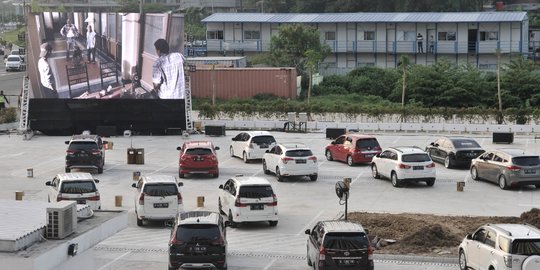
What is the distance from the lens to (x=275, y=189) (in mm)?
36219

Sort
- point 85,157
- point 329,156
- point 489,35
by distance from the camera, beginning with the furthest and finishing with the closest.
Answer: point 489,35 → point 329,156 → point 85,157

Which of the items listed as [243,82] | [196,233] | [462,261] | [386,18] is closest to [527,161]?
[462,261]

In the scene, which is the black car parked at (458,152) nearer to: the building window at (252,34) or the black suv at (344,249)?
the black suv at (344,249)

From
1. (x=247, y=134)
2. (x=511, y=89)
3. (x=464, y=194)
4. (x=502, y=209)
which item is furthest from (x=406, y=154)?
(x=511, y=89)

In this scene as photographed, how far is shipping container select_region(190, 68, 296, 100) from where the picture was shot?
69000 mm

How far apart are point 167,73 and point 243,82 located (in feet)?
60.5

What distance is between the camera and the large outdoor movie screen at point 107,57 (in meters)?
50.9

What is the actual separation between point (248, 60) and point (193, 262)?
215ft

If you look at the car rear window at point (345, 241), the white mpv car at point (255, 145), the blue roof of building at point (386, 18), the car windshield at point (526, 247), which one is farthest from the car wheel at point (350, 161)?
the blue roof of building at point (386, 18)

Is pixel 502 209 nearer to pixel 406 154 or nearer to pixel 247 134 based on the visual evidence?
pixel 406 154

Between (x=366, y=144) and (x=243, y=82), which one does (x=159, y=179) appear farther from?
(x=243, y=82)

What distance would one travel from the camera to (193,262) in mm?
22781

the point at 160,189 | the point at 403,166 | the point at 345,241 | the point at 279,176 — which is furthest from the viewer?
the point at 279,176

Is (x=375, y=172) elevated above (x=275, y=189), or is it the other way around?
(x=375, y=172)
